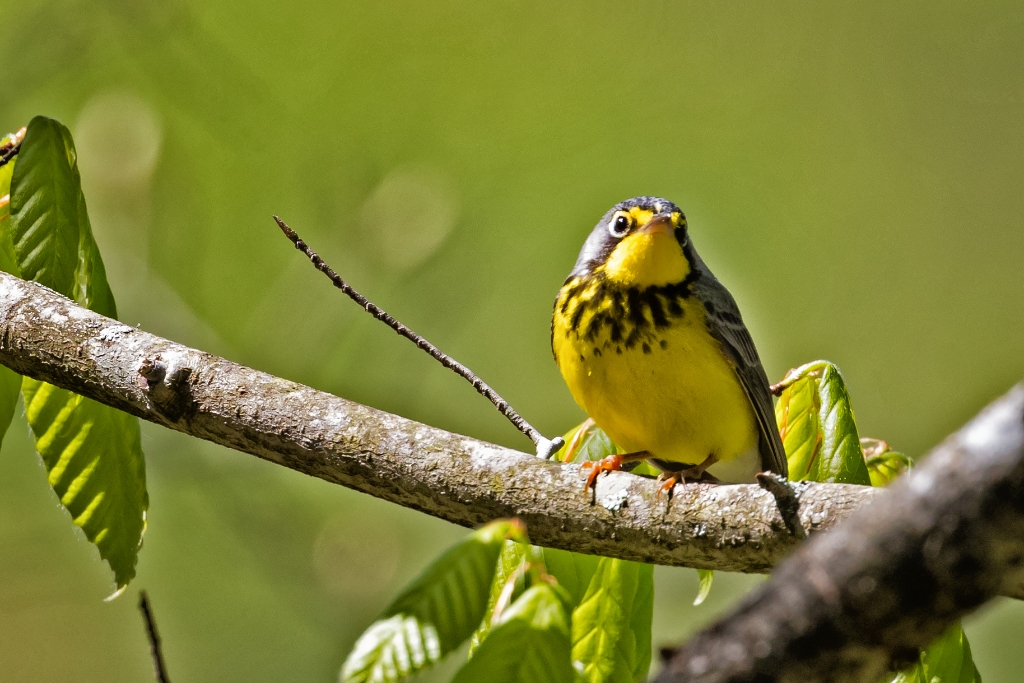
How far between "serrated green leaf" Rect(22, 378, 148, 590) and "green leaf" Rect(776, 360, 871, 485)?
1.60m

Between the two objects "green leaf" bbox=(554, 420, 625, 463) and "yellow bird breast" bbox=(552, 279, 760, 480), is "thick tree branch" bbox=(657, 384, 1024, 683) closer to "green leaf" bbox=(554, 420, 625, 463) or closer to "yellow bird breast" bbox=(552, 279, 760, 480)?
"green leaf" bbox=(554, 420, 625, 463)

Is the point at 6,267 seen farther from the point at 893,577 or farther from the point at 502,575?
the point at 893,577

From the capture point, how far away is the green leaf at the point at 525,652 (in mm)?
1444

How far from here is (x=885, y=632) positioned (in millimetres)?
1009

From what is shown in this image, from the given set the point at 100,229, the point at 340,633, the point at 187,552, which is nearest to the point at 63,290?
the point at 100,229

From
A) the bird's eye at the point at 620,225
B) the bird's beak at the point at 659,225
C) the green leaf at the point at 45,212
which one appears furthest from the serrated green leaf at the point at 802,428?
the green leaf at the point at 45,212

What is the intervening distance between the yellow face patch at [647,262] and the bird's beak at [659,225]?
0.01 m

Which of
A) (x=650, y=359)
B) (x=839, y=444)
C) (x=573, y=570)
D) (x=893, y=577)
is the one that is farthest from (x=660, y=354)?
(x=893, y=577)

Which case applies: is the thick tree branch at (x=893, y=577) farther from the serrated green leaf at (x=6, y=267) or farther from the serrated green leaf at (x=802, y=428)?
the serrated green leaf at (x=6, y=267)

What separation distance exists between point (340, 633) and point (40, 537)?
2.82m

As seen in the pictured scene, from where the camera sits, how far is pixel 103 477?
2213 millimetres

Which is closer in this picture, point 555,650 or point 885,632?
point 885,632

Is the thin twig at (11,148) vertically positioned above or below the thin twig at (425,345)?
above

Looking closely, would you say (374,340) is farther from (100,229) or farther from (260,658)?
(260,658)
